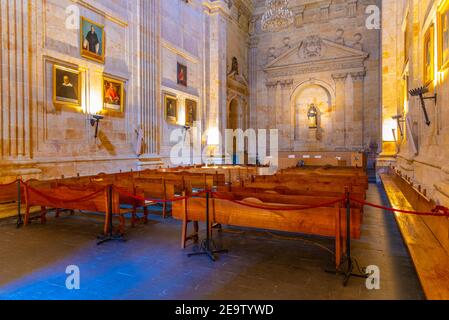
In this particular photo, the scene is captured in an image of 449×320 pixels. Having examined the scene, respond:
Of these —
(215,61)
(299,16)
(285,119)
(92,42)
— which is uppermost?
(299,16)

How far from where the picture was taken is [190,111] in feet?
53.5

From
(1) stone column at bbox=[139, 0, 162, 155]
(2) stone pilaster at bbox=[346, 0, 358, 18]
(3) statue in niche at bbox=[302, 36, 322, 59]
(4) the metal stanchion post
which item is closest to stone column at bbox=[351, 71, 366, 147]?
(3) statue in niche at bbox=[302, 36, 322, 59]

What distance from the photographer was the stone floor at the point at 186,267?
316 cm

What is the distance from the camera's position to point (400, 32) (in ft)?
41.9

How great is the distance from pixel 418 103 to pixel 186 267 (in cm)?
736

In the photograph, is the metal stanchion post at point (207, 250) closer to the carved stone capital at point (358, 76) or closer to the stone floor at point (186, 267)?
the stone floor at point (186, 267)

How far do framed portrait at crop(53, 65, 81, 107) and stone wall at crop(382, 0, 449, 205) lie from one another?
9774 mm

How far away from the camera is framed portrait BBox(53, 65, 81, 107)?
9164mm

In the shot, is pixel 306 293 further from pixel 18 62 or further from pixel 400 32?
pixel 400 32

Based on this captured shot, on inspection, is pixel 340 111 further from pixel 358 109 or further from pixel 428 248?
pixel 428 248

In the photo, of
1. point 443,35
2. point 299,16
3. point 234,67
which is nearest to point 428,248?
point 443,35

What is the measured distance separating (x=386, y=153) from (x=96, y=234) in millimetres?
12460

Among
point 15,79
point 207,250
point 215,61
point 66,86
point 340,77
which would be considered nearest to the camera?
point 207,250
